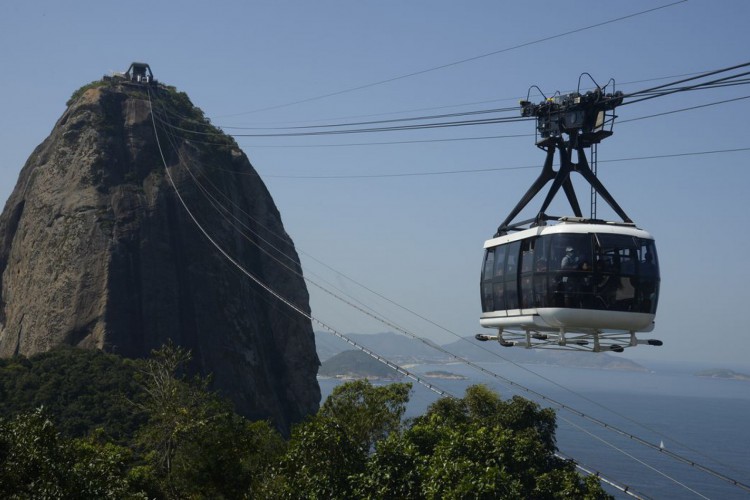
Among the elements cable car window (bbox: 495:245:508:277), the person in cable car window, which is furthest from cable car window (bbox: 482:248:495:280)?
the person in cable car window

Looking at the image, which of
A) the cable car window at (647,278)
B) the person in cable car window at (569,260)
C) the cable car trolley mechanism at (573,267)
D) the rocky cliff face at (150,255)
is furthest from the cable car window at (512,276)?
the rocky cliff face at (150,255)

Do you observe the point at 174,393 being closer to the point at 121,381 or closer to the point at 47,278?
the point at 121,381

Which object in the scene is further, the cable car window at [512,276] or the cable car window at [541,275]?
the cable car window at [512,276]

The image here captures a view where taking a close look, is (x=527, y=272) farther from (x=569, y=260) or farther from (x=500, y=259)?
(x=500, y=259)

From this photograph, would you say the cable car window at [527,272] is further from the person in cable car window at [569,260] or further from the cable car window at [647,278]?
the cable car window at [647,278]

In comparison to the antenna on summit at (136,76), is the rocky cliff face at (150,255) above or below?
below

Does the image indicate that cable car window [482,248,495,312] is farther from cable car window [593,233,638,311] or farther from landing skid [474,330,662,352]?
cable car window [593,233,638,311]
